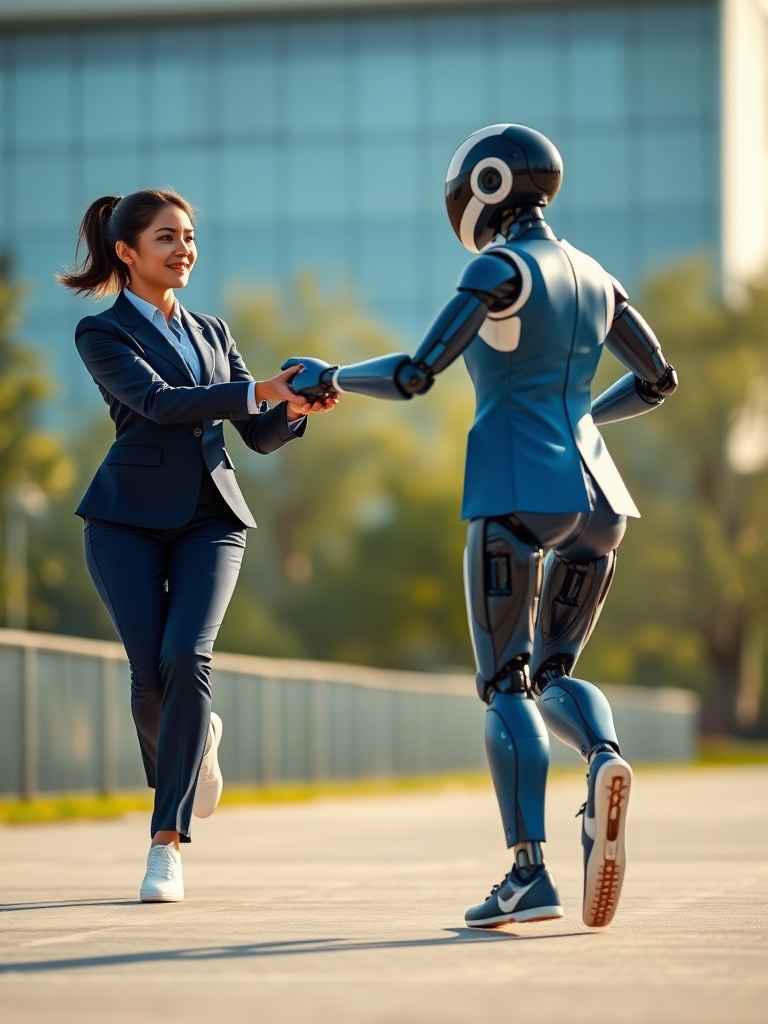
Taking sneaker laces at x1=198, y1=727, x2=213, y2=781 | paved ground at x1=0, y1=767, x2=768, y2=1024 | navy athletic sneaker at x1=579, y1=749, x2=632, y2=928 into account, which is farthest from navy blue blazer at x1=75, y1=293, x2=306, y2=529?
navy athletic sneaker at x1=579, y1=749, x2=632, y2=928

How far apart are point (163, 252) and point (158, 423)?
65 cm

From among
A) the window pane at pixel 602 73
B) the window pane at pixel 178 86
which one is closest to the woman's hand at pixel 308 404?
the window pane at pixel 602 73

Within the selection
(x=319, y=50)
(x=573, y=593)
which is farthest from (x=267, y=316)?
(x=573, y=593)

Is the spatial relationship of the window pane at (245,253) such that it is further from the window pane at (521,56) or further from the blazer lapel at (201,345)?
the blazer lapel at (201,345)

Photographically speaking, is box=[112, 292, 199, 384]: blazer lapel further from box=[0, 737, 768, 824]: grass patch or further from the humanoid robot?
box=[0, 737, 768, 824]: grass patch

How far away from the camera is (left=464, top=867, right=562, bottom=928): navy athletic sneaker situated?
577 cm

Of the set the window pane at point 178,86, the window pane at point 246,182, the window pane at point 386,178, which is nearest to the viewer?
the window pane at point 386,178

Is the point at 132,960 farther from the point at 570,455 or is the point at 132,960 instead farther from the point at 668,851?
the point at 668,851

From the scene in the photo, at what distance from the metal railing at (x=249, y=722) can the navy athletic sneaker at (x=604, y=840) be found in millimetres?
9118

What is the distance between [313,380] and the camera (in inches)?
259

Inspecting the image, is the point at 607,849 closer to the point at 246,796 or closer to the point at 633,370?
the point at 633,370

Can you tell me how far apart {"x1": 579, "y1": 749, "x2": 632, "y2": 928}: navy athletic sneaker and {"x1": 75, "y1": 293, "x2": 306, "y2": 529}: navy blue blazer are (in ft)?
5.81

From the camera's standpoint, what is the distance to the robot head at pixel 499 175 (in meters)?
6.42

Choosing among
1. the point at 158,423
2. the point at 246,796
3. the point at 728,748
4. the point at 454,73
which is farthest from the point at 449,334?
the point at 454,73
